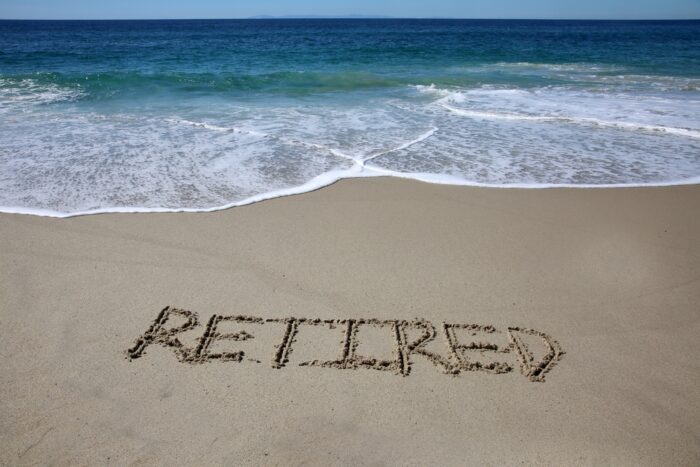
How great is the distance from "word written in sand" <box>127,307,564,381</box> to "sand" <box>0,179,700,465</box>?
1cm

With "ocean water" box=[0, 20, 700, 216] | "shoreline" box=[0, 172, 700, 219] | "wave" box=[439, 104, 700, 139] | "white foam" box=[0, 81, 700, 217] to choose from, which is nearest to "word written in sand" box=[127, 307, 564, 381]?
"shoreline" box=[0, 172, 700, 219]

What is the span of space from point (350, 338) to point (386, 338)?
238 millimetres

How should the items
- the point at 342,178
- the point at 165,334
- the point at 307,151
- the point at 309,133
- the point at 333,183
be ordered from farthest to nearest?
the point at 309,133, the point at 307,151, the point at 342,178, the point at 333,183, the point at 165,334

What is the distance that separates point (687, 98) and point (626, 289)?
1082 cm

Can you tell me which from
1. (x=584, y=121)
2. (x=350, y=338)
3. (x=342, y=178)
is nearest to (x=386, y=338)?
(x=350, y=338)

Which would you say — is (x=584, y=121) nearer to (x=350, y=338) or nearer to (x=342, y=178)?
(x=342, y=178)

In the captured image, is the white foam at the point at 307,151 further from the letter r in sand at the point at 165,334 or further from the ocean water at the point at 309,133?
the letter r in sand at the point at 165,334

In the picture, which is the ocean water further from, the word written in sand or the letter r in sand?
the word written in sand

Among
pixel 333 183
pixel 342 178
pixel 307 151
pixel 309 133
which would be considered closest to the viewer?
pixel 333 183

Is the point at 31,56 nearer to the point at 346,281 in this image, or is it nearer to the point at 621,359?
the point at 346,281

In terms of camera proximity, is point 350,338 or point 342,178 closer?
point 350,338

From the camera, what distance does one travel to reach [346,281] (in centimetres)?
374

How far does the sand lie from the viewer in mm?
2416

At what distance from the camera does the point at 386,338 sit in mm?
3133
